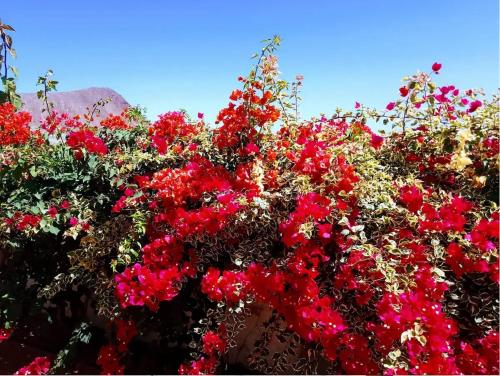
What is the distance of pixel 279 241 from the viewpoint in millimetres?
2814

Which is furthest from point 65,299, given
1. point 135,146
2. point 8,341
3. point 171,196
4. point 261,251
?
point 261,251

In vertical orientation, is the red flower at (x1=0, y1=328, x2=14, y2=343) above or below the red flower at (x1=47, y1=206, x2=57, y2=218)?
below

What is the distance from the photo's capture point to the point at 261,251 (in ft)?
8.98

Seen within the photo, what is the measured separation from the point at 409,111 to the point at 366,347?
1.68 metres

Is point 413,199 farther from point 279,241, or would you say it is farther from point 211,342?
point 211,342

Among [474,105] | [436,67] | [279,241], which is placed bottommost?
[279,241]

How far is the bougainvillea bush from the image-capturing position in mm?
2291

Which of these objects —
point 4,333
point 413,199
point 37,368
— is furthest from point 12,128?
point 413,199

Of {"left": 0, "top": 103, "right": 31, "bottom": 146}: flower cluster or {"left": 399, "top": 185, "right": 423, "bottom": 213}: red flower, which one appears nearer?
{"left": 399, "top": 185, "right": 423, "bottom": 213}: red flower

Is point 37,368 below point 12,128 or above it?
below

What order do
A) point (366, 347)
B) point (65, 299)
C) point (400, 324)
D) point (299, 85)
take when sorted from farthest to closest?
1. point (65, 299)
2. point (299, 85)
3. point (366, 347)
4. point (400, 324)

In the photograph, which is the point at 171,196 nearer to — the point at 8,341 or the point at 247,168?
the point at 247,168

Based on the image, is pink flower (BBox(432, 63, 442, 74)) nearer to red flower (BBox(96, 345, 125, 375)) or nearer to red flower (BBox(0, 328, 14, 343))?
red flower (BBox(96, 345, 125, 375))

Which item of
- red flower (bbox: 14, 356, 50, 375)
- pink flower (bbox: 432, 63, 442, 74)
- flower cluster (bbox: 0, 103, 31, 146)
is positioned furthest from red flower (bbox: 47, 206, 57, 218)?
pink flower (bbox: 432, 63, 442, 74)
